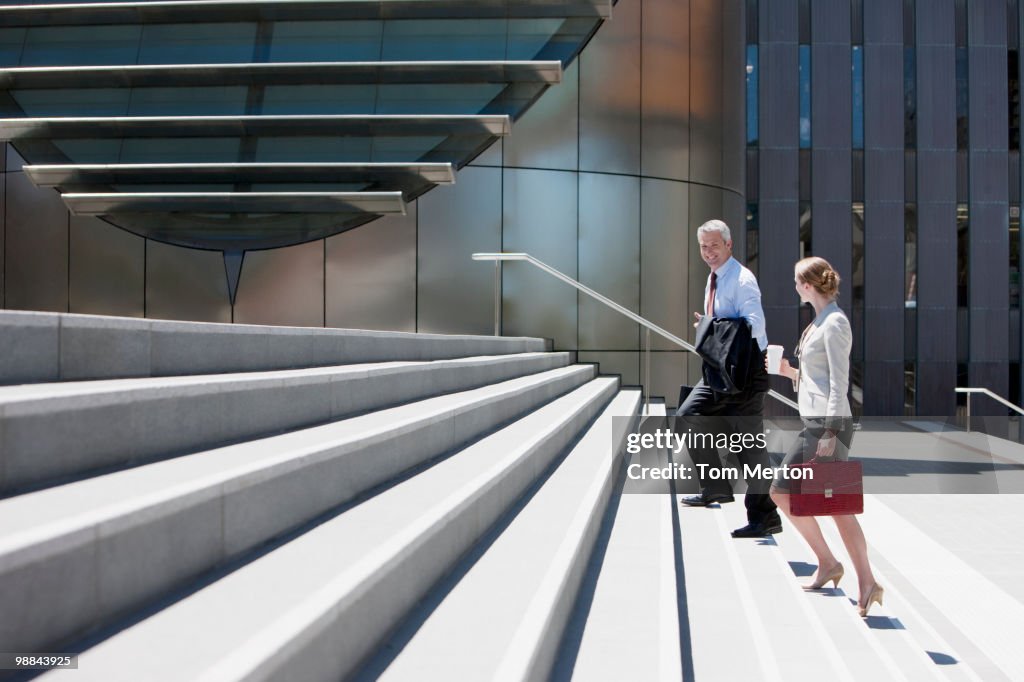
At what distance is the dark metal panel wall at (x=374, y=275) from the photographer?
1274cm

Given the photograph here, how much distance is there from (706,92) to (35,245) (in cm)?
1134

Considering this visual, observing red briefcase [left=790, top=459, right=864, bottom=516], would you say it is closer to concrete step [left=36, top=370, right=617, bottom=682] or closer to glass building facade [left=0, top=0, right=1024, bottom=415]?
concrete step [left=36, top=370, right=617, bottom=682]

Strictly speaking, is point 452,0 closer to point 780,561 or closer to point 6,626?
point 780,561

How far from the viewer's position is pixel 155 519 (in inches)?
85.2

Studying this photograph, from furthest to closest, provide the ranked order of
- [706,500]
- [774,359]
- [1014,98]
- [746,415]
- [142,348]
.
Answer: [1014,98] → [706,500] → [746,415] → [774,359] → [142,348]

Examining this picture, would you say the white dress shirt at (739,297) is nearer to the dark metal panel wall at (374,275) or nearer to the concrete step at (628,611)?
the concrete step at (628,611)

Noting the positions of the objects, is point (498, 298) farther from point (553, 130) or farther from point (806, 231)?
point (806, 231)

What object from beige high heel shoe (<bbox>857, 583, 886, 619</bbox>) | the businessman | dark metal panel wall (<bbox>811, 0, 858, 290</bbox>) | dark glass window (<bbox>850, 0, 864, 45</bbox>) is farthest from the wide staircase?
dark glass window (<bbox>850, 0, 864, 45</bbox>)

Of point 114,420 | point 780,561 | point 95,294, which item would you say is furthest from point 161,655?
point 95,294

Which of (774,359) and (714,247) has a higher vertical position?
(714,247)

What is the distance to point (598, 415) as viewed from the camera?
9312 millimetres

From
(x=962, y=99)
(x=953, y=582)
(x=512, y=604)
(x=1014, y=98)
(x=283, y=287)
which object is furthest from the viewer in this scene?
(x=1014, y=98)

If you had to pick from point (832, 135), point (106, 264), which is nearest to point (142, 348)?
point (106, 264)

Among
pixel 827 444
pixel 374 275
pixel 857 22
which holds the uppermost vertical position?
pixel 857 22
